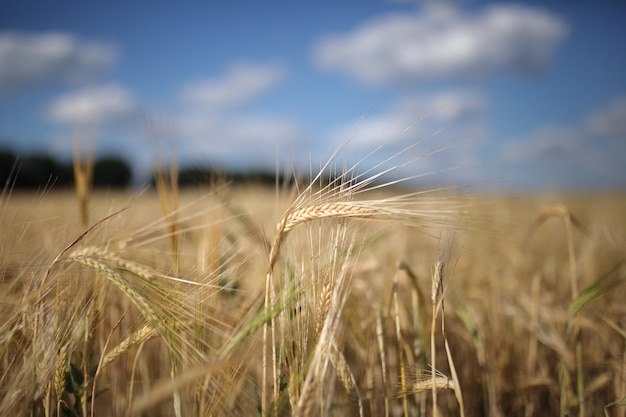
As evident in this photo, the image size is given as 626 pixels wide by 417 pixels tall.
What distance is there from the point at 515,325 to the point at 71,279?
202 cm

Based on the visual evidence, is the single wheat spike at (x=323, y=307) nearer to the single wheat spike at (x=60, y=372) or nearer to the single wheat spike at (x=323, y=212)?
the single wheat spike at (x=323, y=212)

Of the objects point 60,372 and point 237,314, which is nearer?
point 60,372

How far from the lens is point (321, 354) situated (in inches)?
33.6

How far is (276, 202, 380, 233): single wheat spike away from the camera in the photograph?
918mm

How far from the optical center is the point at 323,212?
0.94 metres

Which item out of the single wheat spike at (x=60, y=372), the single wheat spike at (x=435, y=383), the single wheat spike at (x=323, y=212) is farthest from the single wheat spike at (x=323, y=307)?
the single wheat spike at (x=60, y=372)

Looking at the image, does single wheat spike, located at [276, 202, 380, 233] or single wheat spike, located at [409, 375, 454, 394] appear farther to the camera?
single wheat spike, located at [409, 375, 454, 394]

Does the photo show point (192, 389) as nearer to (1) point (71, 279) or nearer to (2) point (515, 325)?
(1) point (71, 279)

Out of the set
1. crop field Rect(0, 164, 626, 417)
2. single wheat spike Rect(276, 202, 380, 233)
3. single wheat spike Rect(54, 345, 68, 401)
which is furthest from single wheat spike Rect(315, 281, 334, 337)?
single wheat spike Rect(54, 345, 68, 401)

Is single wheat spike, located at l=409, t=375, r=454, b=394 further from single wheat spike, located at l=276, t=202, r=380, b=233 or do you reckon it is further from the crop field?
single wheat spike, located at l=276, t=202, r=380, b=233

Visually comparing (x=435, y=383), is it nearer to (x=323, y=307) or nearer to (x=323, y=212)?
(x=323, y=307)

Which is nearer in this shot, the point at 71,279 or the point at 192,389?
the point at 192,389

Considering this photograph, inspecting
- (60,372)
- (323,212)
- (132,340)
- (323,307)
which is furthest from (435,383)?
(60,372)

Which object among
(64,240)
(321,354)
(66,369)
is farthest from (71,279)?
(321,354)
